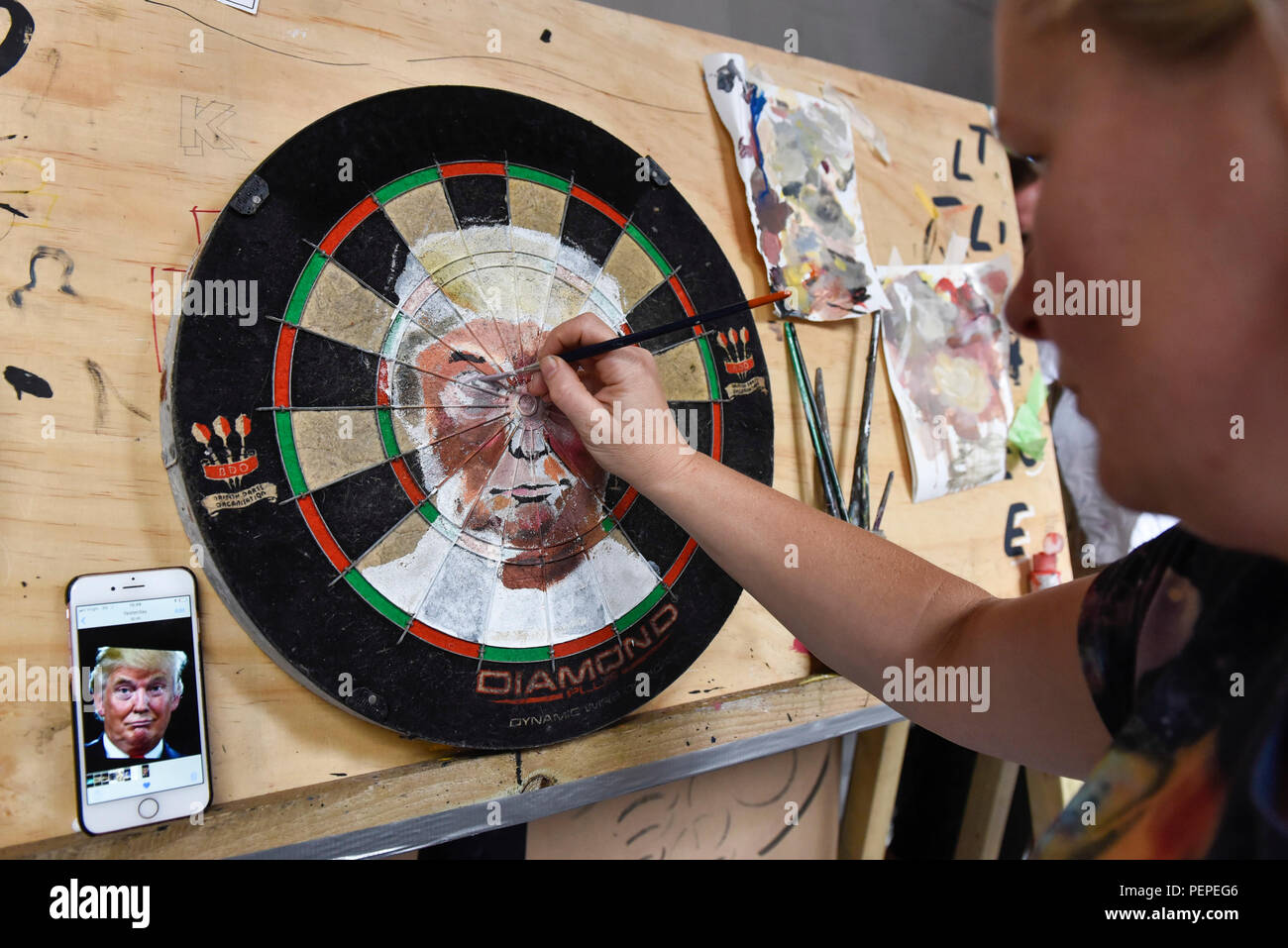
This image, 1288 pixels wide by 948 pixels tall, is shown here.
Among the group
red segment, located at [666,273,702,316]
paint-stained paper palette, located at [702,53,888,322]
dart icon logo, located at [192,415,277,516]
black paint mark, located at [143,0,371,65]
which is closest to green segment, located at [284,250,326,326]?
dart icon logo, located at [192,415,277,516]

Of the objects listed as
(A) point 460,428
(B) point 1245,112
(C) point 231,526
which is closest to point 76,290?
(C) point 231,526

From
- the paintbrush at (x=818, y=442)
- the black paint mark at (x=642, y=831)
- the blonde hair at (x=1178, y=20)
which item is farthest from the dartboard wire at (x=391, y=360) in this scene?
the black paint mark at (x=642, y=831)

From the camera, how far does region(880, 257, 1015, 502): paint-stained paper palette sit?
1.32 meters

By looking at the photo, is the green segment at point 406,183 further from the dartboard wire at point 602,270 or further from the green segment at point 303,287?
the dartboard wire at point 602,270

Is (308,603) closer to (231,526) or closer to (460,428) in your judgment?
(231,526)

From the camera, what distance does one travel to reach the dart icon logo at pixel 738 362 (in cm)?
109

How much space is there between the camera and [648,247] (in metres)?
1.04

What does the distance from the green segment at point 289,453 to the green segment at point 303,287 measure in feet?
0.31

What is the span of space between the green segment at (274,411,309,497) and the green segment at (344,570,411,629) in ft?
0.31

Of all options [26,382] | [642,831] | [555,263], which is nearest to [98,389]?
[26,382]

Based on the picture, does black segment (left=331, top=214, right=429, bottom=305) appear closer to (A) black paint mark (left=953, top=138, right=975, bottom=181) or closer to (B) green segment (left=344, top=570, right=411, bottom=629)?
(B) green segment (left=344, top=570, right=411, bottom=629)

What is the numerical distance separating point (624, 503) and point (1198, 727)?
2.01ft
